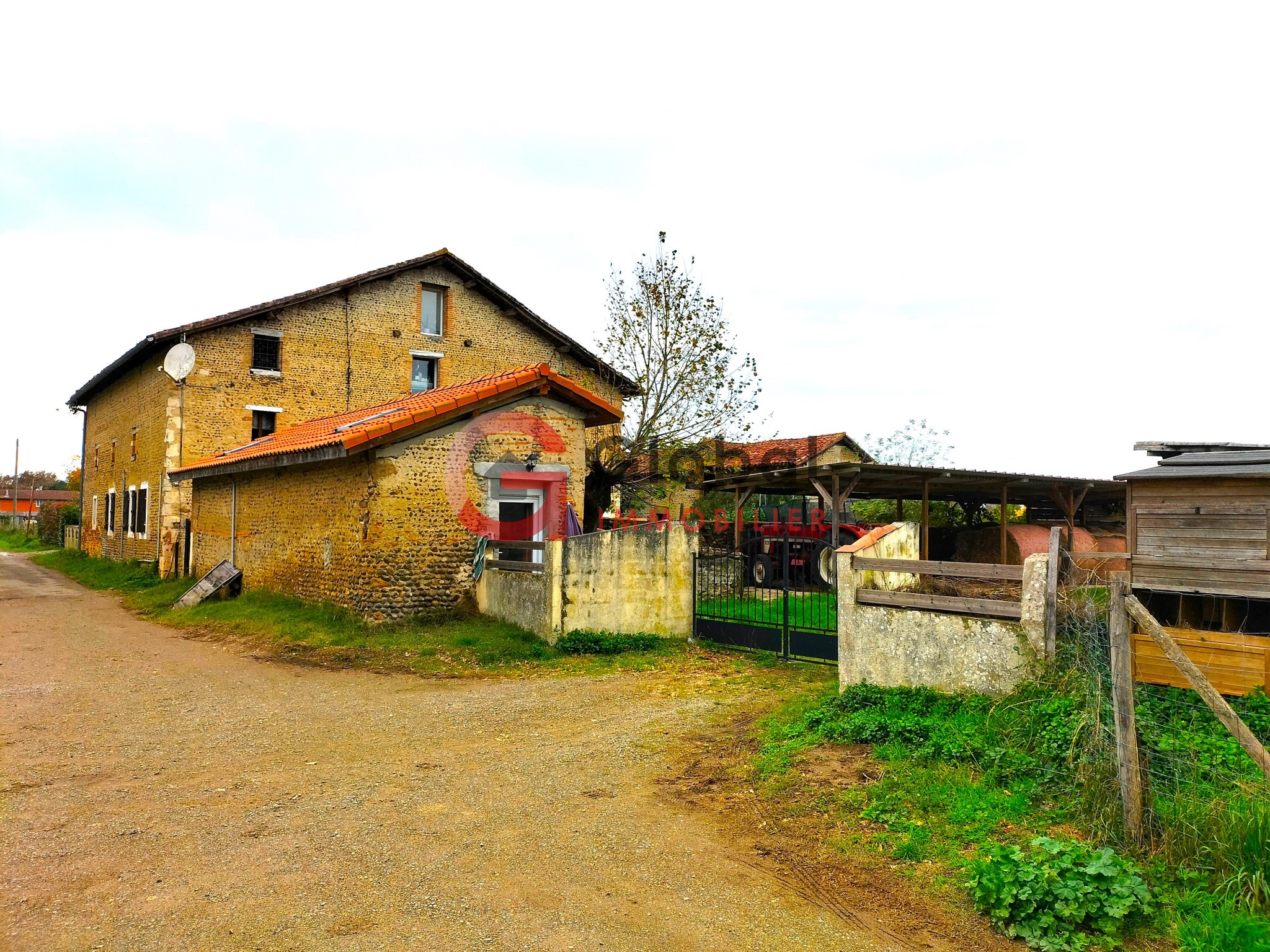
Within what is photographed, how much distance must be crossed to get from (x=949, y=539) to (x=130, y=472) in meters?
24.5

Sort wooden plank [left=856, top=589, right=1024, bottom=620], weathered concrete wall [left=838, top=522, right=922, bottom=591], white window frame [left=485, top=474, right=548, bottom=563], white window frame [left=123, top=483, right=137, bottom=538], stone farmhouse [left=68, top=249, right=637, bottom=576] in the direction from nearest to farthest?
wooden plank [left=856, top=589, right=1024, bottom=620]
weathered concrete wall [left=838, top=522, right=922, bottom=591]
white window frame [left=485, top=474, right=548, bottom=563]
stone farmhouse [left=68, top=249, right=637, bottom=576]
white window frame [left=123, top=483, right=137, bottom=538]

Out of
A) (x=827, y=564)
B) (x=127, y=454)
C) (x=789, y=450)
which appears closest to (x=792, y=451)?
(x=789, y=450)

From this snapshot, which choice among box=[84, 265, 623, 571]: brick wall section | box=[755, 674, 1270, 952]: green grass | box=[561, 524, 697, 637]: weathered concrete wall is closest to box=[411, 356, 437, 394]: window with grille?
box=[84, 265, 623, 571]: brick wall section

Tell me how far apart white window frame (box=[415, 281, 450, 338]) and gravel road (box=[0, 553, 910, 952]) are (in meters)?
15.2

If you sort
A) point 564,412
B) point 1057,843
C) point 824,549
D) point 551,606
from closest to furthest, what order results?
point 1057,843
point 551,606
point 564,412
point 824,549

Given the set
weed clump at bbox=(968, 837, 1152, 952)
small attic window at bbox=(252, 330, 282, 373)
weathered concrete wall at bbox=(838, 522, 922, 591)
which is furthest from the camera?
small attic window at bbox=(252, 330, 282, 373)

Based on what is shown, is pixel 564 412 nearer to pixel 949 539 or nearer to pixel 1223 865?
pixel 1223 865

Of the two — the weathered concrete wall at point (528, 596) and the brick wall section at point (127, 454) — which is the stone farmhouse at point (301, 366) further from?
the weathered concrete wall at point (528, 596)

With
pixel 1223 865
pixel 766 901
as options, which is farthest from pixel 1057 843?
pixel 766 901

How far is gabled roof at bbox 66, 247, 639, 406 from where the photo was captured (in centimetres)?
1967

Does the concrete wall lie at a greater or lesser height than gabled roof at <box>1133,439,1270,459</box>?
lesser

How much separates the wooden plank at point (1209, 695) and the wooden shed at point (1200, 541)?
289 inches

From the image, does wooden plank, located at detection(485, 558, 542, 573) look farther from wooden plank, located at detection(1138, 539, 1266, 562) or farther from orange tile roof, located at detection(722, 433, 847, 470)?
orange tile roof, located at detection(722, 433, 847, 470)

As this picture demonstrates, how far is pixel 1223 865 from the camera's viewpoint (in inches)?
158
